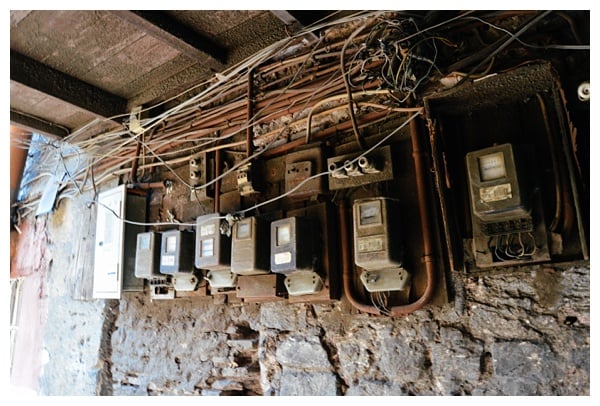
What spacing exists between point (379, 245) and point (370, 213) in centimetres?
11

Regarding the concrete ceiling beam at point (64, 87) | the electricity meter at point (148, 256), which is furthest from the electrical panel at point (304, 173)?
the concrete ceiling beam at point (64, 87)

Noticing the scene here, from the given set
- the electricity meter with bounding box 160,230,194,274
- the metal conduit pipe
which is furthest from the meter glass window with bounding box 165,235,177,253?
the metal conduit pipe

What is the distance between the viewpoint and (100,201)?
2268 millimetres

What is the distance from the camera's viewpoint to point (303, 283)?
1.46m

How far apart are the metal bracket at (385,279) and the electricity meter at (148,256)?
0.95 meters

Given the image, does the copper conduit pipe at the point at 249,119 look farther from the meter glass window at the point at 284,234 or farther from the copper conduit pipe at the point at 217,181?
the meter glass window at the point at 284,234

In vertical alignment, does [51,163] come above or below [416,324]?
above

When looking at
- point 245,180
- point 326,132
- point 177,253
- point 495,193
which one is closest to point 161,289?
point 177,253

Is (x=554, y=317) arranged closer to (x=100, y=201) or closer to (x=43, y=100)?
(x=100, y=201)

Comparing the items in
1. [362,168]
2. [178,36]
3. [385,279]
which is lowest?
[385,279]

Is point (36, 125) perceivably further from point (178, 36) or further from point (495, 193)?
point (495, 193)

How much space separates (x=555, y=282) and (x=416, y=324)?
393 mm
